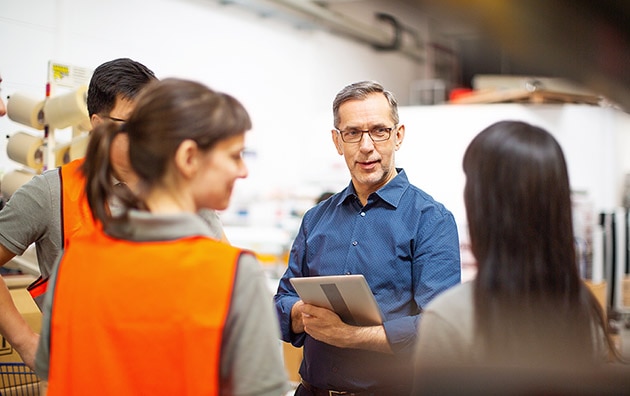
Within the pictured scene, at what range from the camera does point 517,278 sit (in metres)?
0.65

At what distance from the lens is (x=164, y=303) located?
0.84 meters

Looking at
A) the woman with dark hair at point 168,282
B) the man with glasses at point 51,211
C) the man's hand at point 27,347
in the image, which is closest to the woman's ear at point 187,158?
the woman with dark hair at point 168,282

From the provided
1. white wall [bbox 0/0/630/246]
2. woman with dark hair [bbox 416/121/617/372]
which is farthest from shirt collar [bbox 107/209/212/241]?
white wall [bbox 0/0/630/246]

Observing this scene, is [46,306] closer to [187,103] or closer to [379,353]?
[187,103]

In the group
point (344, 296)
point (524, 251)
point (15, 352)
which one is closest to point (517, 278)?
point (524, 251)

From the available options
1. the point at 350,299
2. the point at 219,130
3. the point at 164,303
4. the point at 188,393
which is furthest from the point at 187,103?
the point at 350,299

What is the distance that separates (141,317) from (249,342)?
16cm

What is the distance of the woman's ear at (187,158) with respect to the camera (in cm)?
87

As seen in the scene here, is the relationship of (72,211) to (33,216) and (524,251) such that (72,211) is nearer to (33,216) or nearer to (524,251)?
(33,216)

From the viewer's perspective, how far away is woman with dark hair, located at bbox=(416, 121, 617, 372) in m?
0.52

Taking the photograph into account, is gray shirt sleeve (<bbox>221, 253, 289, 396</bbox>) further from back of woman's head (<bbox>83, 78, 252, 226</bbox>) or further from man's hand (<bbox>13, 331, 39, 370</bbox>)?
man's hand (<bbox>13, 331, 39, 370</bbox>)

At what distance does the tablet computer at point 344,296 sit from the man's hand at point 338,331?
20 mm

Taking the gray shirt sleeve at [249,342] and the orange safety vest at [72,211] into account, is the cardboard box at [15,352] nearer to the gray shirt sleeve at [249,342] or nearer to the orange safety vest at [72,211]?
the orange safety vest at [72,211]

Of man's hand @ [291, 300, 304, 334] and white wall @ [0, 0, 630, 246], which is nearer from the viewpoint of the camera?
man's hand @ [291, 300, 304, 334]
